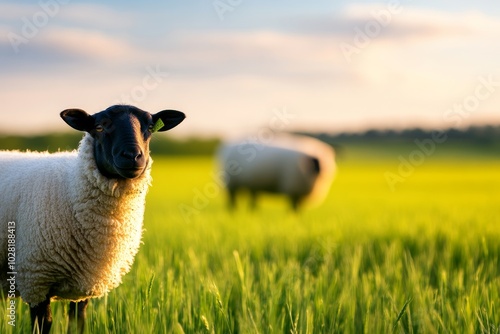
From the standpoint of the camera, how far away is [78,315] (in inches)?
128

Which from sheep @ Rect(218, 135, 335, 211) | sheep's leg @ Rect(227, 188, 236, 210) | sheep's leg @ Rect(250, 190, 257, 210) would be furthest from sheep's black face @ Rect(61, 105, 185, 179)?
sheep's leg @ Rect(250, 190, 257, 210)

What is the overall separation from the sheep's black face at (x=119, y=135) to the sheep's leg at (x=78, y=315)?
2.90ft

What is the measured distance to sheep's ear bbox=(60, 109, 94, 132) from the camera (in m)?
2.96

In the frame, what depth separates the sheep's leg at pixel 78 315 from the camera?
122 inches

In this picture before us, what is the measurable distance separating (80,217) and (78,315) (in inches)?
25.2

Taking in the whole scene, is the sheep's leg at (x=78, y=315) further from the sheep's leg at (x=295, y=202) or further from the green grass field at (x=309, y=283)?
the sheep's leg at (x=295, y=202)

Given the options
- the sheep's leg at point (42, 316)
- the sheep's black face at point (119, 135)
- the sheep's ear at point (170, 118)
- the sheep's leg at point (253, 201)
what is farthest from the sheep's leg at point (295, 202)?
the sheep's leg at point (42, 316)

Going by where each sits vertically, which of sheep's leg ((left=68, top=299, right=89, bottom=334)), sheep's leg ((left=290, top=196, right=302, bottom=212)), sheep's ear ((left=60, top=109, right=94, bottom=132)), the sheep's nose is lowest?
sheep's leg ((left=68, top=299, right=89, bottom=334))

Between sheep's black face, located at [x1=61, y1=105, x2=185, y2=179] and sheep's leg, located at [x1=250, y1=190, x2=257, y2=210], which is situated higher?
sheep's leg, located at [x1=250, y1=190, x2=257, y2=210]

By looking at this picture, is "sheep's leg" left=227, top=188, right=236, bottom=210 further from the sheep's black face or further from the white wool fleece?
the sheep's black face

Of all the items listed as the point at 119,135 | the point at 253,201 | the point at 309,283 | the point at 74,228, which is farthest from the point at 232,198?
the point at 119,135

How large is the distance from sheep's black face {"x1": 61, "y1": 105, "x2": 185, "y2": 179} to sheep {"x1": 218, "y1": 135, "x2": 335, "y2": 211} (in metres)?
9.58

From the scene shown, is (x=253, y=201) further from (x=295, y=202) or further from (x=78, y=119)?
(x=78, y=119)

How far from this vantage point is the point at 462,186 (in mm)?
25344
